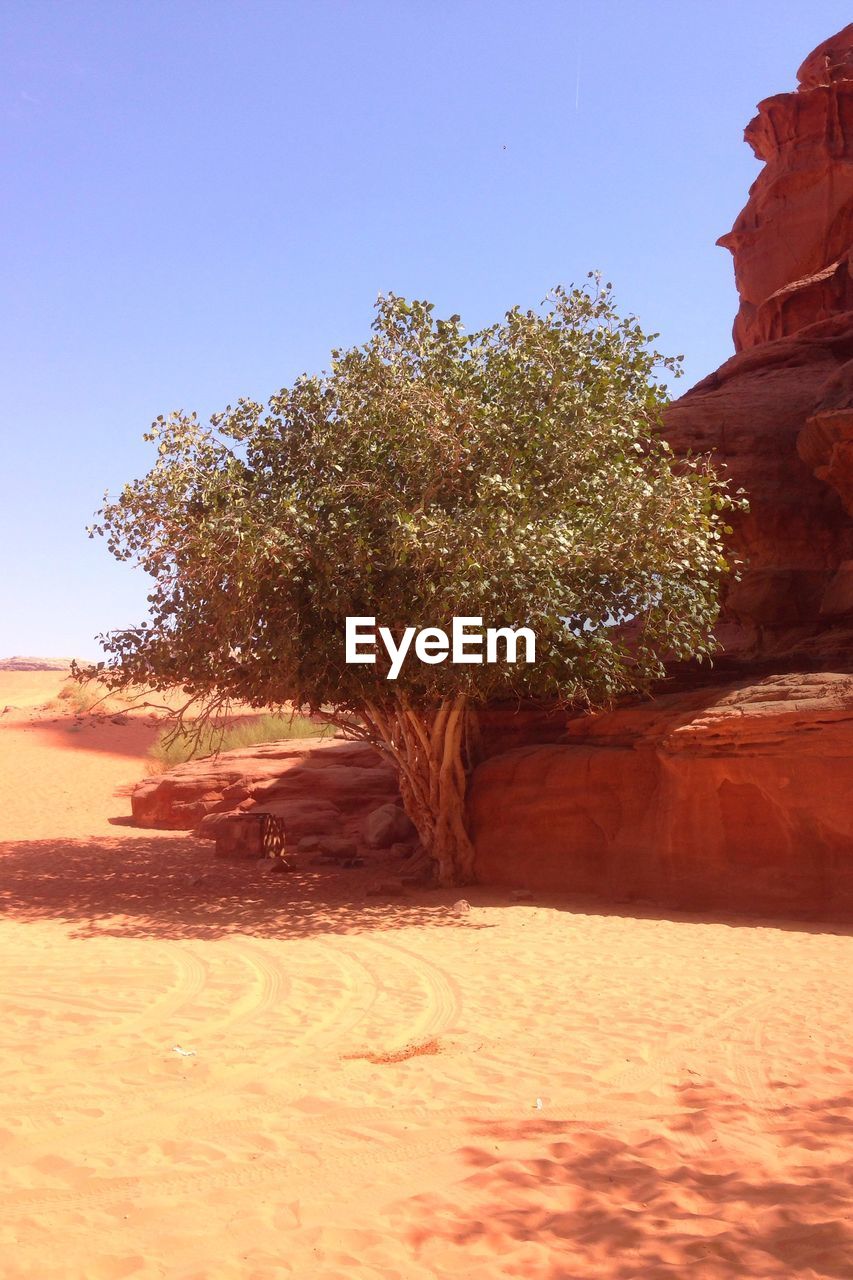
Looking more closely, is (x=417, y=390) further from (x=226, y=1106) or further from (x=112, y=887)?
(x=226, y=1106)

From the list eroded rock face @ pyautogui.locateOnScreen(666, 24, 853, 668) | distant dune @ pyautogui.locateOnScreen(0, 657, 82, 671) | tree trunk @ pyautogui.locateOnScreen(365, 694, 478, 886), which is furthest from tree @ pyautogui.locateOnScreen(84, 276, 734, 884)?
distant dune @ pyautogui.locateOnScreen(0, 657, 82, 671)

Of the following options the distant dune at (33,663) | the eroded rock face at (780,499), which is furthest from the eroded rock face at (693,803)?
the distant dune at (33,663)

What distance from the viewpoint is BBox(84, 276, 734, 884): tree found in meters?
12.4

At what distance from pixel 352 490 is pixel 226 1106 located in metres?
8.89

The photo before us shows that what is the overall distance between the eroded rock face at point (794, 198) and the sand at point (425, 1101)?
57.1ft

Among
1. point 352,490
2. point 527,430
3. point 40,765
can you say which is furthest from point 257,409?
point 40,765

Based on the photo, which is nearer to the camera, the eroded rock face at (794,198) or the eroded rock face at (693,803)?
the eroded rock face at (693,803)

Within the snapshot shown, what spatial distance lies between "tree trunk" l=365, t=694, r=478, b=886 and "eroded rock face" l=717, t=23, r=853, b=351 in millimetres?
13276

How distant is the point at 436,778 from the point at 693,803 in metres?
3.84

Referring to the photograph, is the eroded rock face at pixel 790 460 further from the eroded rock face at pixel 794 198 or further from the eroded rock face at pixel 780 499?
the eroded rock face at pixel 794 198

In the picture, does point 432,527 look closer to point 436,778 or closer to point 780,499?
point 436,778

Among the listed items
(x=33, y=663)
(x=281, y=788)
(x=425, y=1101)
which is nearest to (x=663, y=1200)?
(x=425, y=1101)

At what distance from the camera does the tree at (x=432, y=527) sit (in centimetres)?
1244

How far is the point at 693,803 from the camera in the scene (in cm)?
1328
